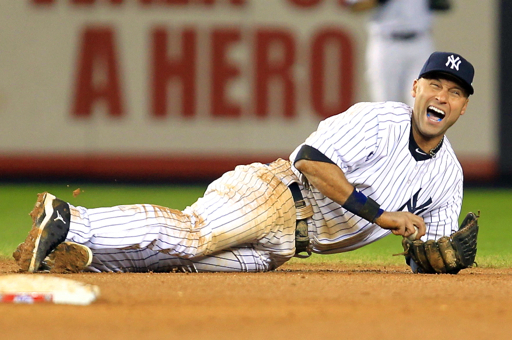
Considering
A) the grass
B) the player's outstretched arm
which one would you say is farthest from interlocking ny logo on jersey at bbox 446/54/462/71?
the grass

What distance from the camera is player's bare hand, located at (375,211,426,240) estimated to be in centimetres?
428

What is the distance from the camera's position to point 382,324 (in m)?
3.07

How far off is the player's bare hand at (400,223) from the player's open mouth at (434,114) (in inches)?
19.7

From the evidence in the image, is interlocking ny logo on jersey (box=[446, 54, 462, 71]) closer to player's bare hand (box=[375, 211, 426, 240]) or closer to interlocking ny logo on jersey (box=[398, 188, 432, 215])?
interlocking ny logo on jersey (box=[398, 188, 432, 215])

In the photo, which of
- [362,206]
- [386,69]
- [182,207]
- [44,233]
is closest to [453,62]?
[362,206]

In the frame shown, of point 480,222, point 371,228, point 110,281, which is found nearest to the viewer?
point 110,281

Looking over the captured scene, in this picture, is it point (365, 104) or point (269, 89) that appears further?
point (269, 89)

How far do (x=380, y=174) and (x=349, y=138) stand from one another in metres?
0.28

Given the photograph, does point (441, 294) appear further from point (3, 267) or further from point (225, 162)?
point (225, 162)

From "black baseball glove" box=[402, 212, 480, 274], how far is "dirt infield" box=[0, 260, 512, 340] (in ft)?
0.49

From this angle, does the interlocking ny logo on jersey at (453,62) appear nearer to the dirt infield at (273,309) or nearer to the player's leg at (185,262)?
the dirt infield at (273,309)

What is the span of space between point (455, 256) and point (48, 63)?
8.46 meters

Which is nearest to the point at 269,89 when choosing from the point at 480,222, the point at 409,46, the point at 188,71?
the point at 188,71

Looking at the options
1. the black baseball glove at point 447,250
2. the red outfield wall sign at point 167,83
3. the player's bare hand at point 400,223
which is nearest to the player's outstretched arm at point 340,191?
the player's bare hand at point 400,223
